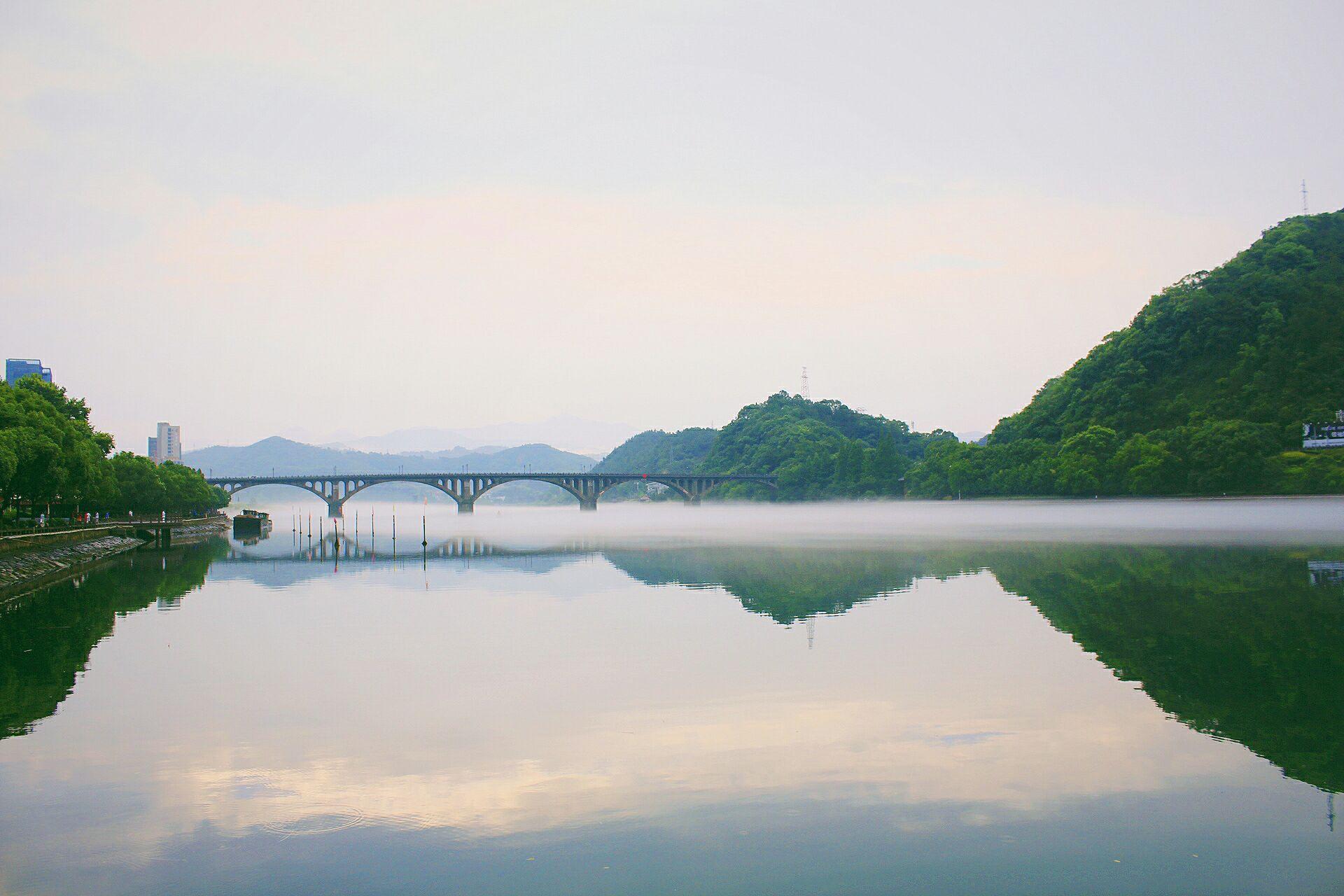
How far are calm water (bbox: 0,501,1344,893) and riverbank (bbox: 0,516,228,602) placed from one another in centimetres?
931

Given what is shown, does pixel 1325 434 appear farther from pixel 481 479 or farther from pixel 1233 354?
pixel 481 479

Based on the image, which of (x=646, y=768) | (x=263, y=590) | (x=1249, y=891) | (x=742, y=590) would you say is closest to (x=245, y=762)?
(x=646, y=768)

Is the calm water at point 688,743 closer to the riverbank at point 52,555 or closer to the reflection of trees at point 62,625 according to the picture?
the reflection of trees at point 62,625

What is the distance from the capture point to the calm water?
1036cm

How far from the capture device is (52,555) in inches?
2008

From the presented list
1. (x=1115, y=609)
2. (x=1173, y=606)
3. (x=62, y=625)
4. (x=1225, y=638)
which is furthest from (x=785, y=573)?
(x=62, y=625)

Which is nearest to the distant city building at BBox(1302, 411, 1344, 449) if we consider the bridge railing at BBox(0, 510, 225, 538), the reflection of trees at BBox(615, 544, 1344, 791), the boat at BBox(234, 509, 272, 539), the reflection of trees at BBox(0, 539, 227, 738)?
the reflection of trees at BBox(615, 544, 1344, 791)

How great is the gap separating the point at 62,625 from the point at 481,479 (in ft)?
438

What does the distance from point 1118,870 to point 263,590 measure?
37.9m

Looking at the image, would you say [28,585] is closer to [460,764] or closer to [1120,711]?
[460,764]

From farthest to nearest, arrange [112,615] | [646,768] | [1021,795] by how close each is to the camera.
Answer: [112,615] → [646,768] → [1021,795]

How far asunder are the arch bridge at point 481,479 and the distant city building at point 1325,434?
8511 centimetres

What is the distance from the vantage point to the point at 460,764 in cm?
1409

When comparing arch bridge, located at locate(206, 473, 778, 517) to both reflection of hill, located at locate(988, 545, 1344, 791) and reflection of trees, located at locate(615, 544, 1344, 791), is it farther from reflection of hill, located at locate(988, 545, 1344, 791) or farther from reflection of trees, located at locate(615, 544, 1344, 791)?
reflection of hill, located at locate(988, 545, 1344, 791)
